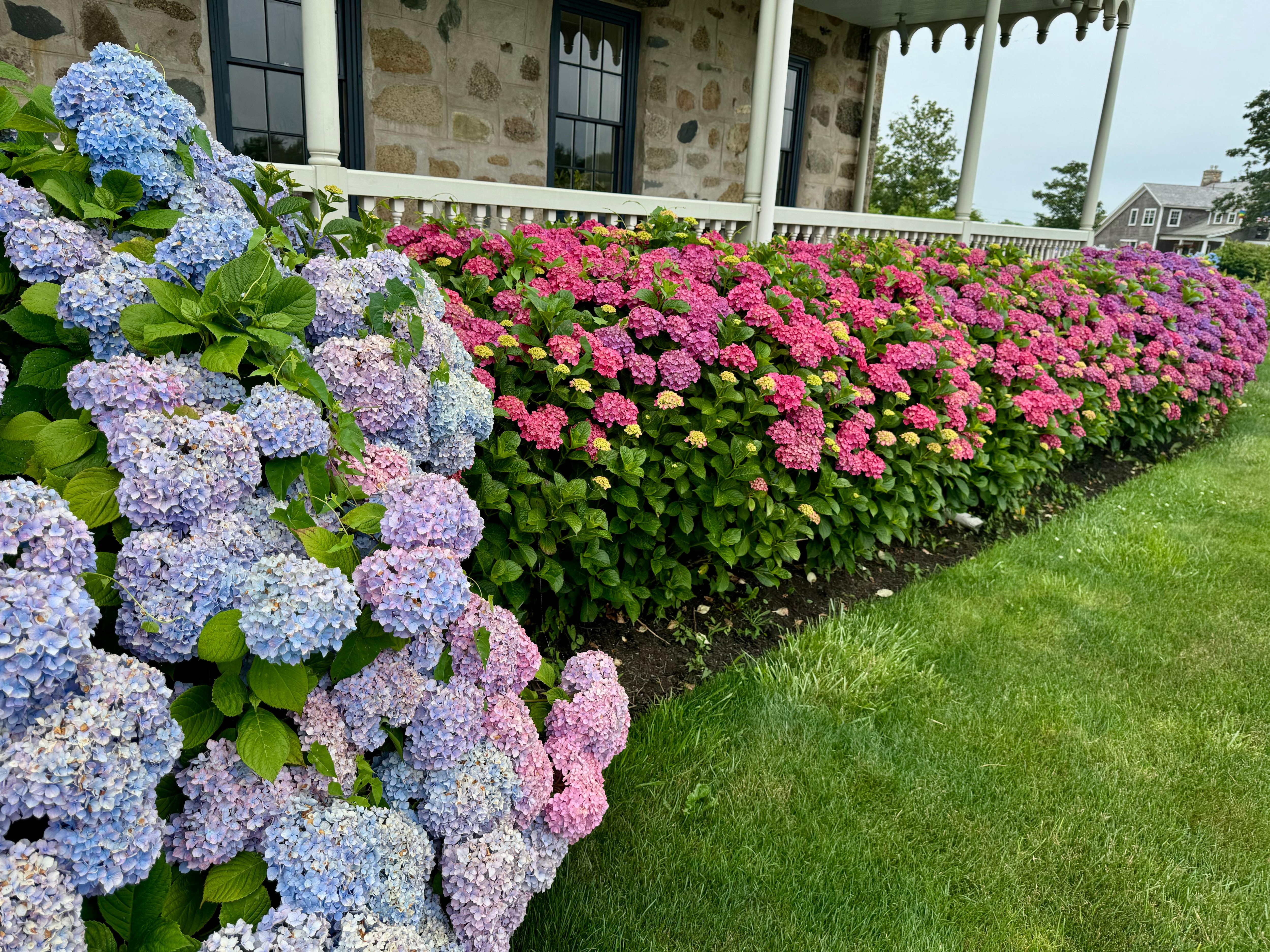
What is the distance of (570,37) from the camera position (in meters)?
7.29

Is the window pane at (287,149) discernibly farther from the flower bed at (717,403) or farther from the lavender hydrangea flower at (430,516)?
the lavender hydrangea flower at (430,516)

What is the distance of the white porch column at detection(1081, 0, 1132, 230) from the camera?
8.94 m

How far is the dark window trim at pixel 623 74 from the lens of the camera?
712 cm

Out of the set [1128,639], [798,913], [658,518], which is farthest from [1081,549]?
[798,913]

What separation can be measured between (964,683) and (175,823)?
102 inches

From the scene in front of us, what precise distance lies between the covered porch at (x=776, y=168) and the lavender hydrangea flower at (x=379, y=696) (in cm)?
263

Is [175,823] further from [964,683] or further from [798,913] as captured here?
[964,683]

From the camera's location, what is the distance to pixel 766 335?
3.30 metres

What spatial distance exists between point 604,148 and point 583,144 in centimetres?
28

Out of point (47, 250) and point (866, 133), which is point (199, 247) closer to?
point (47, 250)

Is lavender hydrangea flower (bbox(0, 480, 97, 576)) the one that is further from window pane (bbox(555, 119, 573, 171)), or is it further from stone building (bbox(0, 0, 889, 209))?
window pane (bbox(555, 119, 573, 171))

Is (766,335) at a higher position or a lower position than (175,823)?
higher

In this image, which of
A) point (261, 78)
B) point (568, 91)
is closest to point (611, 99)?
point (568, 91)

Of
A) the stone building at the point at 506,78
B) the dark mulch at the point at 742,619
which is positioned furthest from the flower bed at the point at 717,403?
the stone building at the point at 506,78
